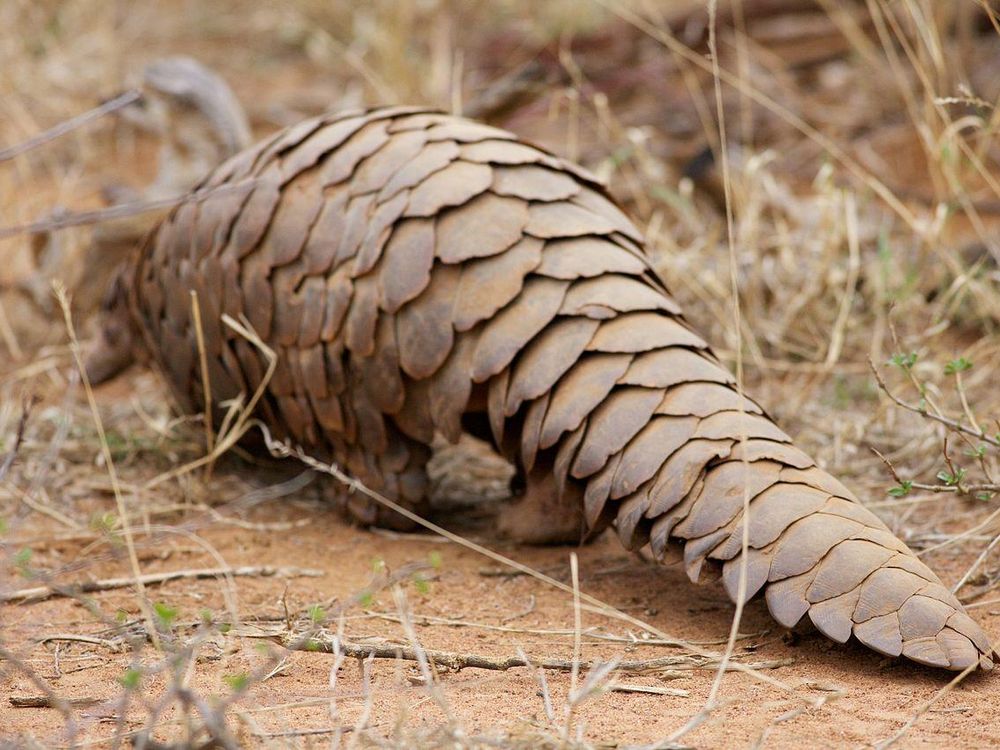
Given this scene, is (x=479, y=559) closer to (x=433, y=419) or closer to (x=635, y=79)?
(x=433, y=419)

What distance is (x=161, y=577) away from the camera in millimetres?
2402

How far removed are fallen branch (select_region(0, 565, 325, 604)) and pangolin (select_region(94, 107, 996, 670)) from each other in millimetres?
324

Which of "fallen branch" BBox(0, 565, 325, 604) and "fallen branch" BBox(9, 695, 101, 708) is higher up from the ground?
"fallen branch" BBox(9, 695, 101, 708)

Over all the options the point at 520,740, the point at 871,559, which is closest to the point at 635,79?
the point at 871,559

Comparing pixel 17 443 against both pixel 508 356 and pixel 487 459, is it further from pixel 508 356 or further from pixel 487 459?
pixel 487 459

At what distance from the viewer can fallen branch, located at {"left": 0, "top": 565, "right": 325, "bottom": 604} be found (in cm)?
232

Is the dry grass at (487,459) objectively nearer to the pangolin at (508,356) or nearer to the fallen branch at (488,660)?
the fallen branch at (488,660)

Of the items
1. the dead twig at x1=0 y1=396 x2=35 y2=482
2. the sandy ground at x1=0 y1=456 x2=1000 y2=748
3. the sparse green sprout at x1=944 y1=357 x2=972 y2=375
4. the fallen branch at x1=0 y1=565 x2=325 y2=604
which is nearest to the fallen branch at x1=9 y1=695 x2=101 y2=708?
the sandy ground at x1=0 y1=456 x2=1000 y2=748

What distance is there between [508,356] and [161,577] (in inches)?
32.9

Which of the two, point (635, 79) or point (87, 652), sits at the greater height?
point (635, 79)

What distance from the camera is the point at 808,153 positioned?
18.1ft

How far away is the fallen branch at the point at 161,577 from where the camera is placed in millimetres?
2322

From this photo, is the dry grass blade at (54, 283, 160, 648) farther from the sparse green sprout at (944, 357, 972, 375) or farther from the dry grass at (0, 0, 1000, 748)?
the sparse green sprout at (944, 357, 972, 375)

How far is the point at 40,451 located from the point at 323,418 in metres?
0.98
